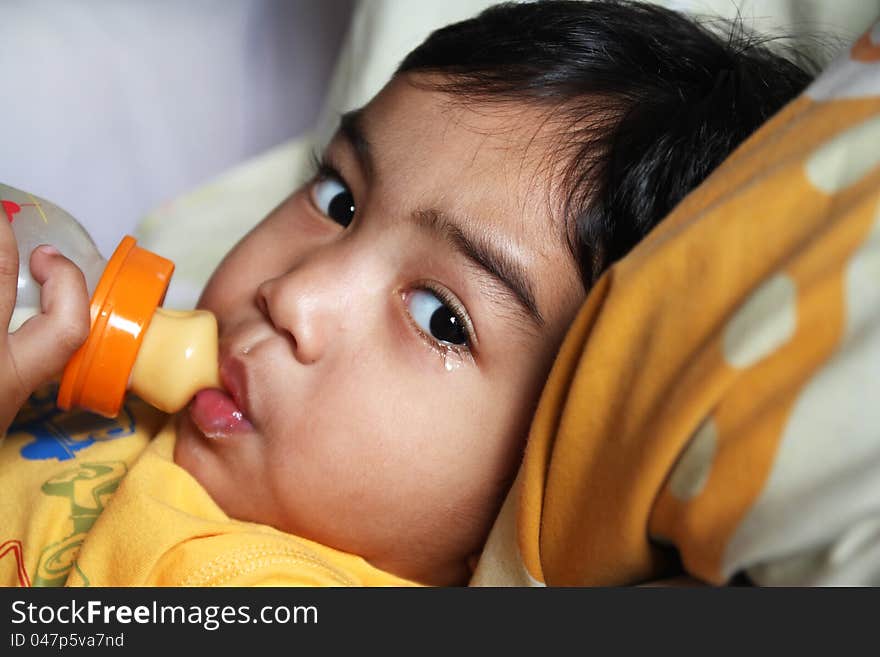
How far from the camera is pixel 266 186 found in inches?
63.9

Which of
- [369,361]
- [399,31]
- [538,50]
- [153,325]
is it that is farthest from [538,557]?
[399,31]

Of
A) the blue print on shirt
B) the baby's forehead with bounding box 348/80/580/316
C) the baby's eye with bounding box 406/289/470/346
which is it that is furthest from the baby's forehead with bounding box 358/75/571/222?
the blue print on shirt

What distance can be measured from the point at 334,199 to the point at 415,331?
22 cm

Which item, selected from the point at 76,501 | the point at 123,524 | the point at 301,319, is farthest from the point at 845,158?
the point at 76,501

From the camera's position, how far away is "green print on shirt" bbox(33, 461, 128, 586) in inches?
38.1

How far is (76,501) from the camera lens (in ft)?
3.37

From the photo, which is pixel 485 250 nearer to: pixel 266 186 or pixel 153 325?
pixel 153 325

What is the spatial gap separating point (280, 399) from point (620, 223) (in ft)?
1.19

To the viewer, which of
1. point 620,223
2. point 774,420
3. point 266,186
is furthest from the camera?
point 266,186

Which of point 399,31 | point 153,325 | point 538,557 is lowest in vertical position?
point 538,557

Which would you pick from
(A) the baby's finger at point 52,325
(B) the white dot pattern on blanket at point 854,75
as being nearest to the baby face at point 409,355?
(A) the baby's finger at point 52,325

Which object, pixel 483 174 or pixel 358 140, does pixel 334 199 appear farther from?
pixel 483 174

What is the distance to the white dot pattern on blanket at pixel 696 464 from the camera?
60cm

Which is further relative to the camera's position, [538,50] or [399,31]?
[399,31]
